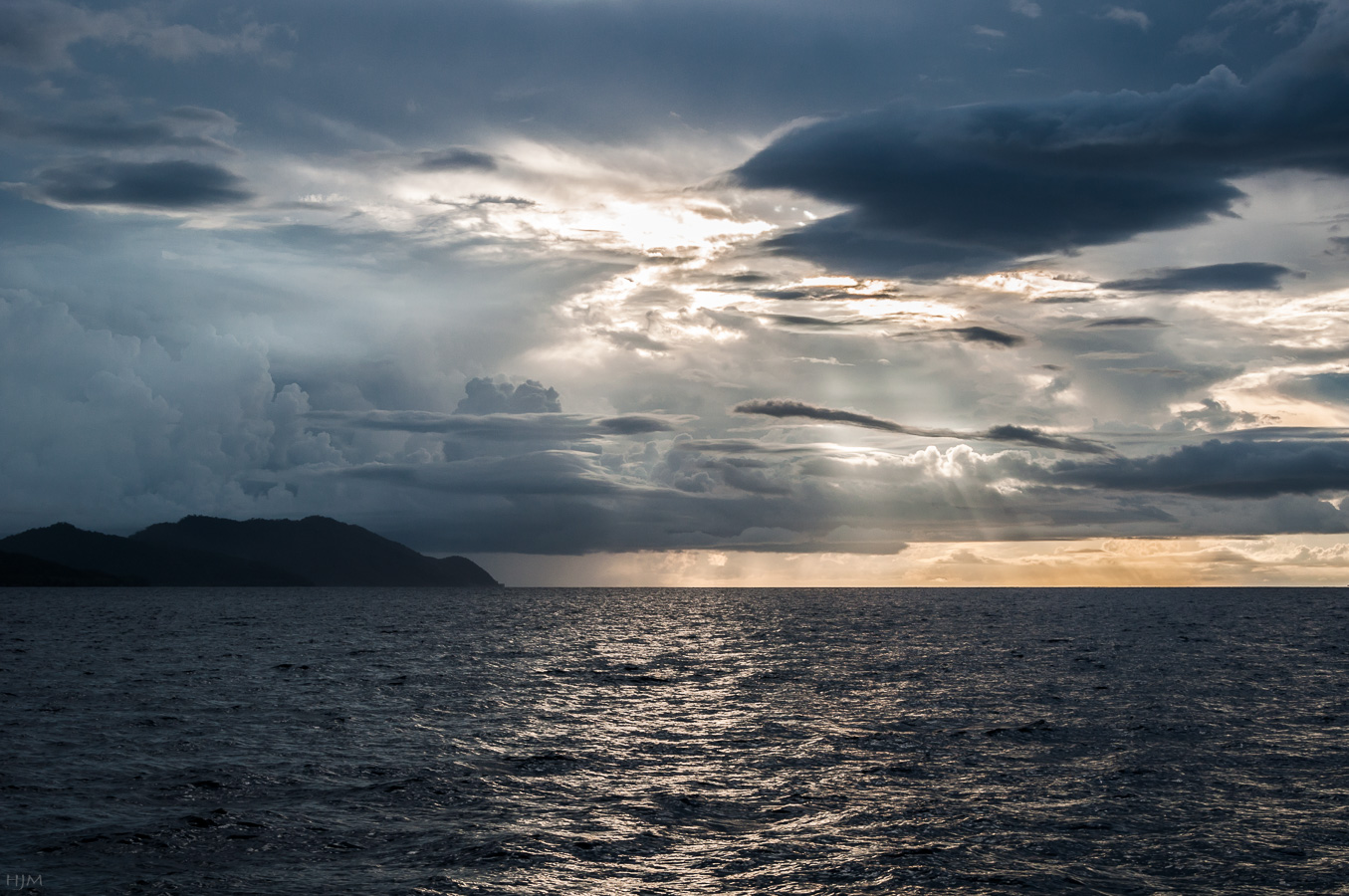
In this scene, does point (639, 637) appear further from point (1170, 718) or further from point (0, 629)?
point (0, 629)

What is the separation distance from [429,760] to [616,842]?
12764 mm

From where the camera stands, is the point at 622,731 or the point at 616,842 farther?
the point at 622,731

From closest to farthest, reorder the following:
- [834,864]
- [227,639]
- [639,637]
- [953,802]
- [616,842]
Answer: [834,864] → [616,842] → [953,802] → [227,639] → [639,637]

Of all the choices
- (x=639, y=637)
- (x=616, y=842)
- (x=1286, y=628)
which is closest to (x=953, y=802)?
(x=616, y=842)

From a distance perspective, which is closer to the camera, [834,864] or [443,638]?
[834,864]

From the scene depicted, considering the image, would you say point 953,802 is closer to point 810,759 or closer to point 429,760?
point 810,759

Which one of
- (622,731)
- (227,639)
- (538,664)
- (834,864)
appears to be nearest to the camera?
(834,864)

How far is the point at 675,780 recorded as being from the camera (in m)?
34.1

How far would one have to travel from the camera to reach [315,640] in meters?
109

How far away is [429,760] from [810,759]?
48.6 feet

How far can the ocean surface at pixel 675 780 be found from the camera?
2397 centimetres

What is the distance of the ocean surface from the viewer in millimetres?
23969

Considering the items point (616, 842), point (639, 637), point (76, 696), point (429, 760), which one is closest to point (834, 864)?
point (616, 842)

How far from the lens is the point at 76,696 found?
5231 cm
